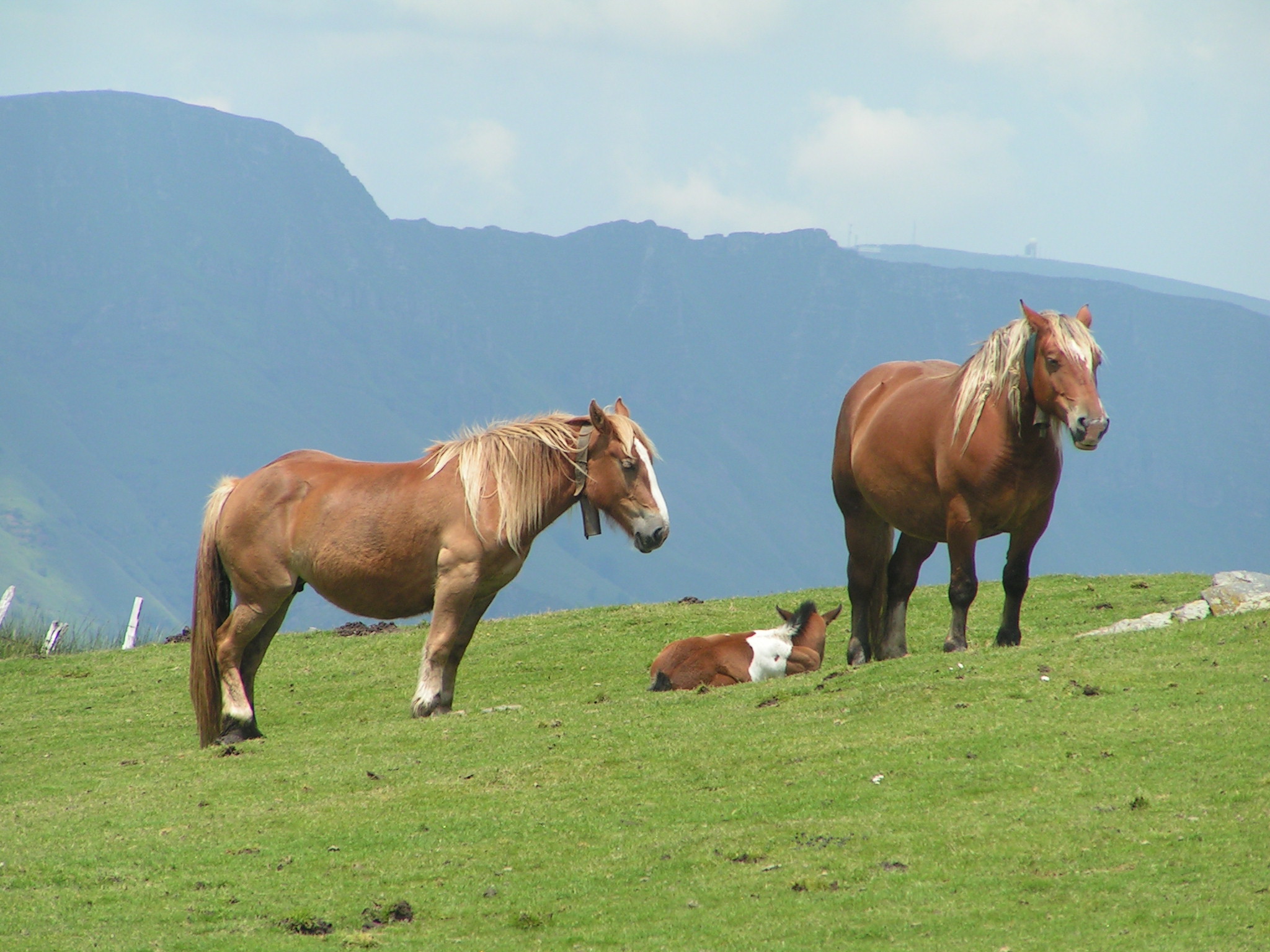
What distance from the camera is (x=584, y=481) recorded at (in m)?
10.7

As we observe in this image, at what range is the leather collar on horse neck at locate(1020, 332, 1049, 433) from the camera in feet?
31.8

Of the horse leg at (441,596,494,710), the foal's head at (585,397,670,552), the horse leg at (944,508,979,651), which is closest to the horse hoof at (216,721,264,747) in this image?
the horse leg at (441,596,494,710)

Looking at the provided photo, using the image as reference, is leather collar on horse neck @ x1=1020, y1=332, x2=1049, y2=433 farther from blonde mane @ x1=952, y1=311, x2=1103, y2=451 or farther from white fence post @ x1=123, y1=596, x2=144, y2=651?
white fence post @ x1=123, y1=596, x2=144, y2=651

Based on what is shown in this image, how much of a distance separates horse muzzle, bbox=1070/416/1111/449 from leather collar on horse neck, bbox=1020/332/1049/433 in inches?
18.8

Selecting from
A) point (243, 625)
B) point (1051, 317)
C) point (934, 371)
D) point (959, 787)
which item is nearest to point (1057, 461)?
point (1051, 317)

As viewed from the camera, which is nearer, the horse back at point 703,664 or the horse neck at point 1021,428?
the horse neck at point 1021,428

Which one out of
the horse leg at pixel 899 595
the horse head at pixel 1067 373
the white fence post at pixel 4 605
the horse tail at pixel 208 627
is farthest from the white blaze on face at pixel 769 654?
the white fence post at pixel 4 605

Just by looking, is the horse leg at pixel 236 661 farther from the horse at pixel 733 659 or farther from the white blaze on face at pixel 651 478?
the horse at pixel 733 659

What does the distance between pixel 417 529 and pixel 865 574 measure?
4063 millimetres

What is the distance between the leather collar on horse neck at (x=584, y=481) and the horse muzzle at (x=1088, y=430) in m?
3.73

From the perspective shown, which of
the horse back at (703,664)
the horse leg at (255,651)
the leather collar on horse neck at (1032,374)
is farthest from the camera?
the horse back at (703,664)

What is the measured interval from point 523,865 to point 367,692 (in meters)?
7.21

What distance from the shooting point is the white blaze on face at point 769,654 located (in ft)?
38.5

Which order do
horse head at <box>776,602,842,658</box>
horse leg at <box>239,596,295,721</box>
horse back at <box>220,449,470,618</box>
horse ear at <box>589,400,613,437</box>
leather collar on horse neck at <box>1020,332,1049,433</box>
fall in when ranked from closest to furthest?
leather collar on horse neck at <box>1020,332,1049,433</box>, horse ear at <box>589,400,613,437</box>, horse back at <box>220,449,470,618</box>, horse leg at <box>239,596,295,721</box>, horse head at <box>776,602,842,658</box>
